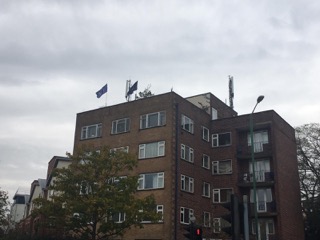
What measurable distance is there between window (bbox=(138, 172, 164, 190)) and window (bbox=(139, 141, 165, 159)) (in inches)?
68.3

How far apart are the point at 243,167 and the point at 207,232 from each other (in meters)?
7.82

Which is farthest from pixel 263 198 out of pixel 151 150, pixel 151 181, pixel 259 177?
pixel 151 150

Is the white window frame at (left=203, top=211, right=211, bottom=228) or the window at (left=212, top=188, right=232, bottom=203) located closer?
the white window frame at (left=203, top=211, right=211, bottom=228)

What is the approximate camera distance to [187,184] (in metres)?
39.1

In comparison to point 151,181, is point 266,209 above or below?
below

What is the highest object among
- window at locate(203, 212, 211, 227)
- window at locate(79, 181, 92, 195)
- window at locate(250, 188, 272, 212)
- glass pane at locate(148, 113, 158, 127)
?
glass pane at locate(148, 113, 158, 127)

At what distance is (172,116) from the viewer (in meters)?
39.0

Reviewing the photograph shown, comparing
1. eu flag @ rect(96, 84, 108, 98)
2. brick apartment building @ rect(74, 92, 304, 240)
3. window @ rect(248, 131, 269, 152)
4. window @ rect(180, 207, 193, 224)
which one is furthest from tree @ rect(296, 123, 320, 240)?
eu flag @ rect(96, 84, 108, 98)

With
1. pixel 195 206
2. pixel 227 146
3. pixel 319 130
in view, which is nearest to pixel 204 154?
pixel 227 146

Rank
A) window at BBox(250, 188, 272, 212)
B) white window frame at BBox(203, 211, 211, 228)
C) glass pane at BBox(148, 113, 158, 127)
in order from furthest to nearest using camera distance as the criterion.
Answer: window at BBox(250, 188, 272, 212), glass pane at BBox(148, 113, 158, 127), white window frame at BBox(203, 211, 211, 228)

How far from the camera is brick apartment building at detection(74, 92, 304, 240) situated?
3747 centimetres

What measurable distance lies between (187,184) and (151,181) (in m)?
3.36

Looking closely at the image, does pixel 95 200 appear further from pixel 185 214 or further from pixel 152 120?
pixel 152 120

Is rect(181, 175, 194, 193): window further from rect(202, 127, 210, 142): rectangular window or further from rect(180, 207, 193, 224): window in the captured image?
rect(202, 127, 210, 142): rectangular window
